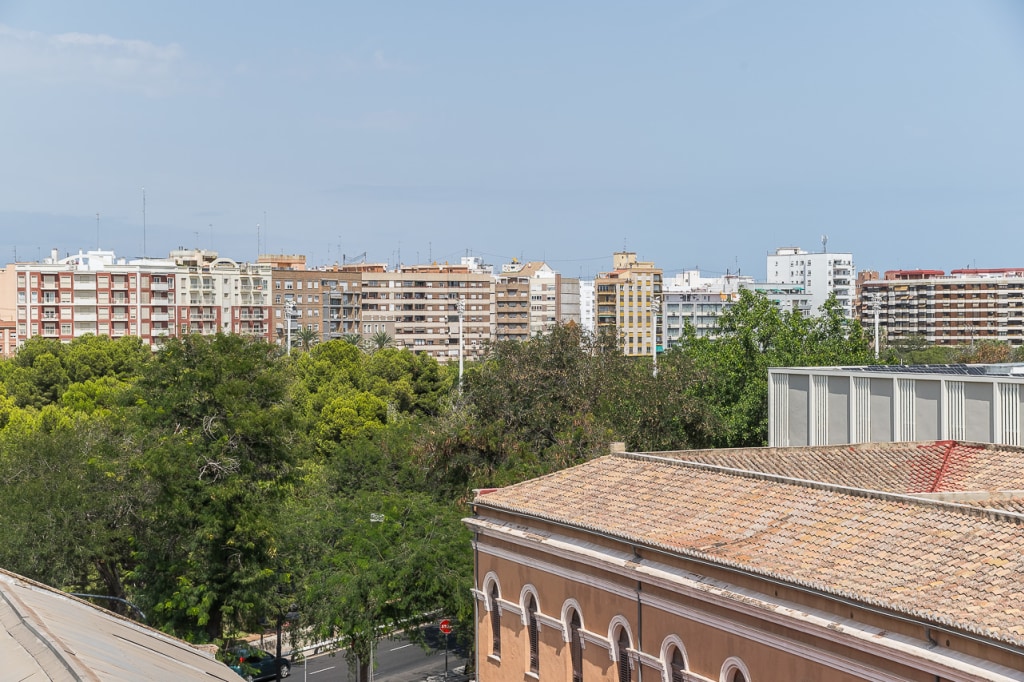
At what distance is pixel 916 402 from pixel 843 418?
2.70 metres

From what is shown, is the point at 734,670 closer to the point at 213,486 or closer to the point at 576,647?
the point at 576,647

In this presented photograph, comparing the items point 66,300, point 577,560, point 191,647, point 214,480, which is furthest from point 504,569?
point 66,300

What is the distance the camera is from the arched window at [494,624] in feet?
88.1

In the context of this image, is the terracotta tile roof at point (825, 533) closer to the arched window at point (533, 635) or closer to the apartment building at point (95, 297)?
the arched window at point (533, 635)

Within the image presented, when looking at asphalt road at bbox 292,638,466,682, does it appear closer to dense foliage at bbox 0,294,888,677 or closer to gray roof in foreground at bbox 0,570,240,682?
dense foliage at bbox 0,294,888,677

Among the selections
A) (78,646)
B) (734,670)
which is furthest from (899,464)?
(78,646)

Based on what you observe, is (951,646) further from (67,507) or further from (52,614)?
(67,507)

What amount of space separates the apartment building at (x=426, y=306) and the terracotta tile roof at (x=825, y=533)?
6064 inches

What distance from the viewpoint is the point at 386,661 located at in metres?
44.1

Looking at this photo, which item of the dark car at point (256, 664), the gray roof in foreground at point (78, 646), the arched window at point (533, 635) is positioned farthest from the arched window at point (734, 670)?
the dark car at point (256, 664)

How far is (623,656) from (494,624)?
519cm

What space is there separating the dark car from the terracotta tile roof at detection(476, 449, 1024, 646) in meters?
14.7

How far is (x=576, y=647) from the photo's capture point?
23797 millimetres

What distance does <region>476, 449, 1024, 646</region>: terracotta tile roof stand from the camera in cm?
1589
